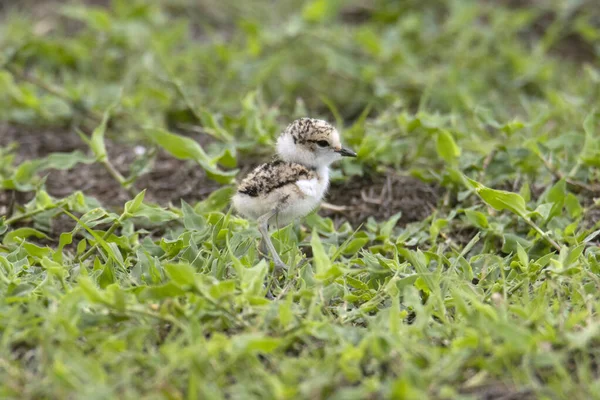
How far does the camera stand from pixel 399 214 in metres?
4.83

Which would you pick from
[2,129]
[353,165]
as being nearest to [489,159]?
[353,165]

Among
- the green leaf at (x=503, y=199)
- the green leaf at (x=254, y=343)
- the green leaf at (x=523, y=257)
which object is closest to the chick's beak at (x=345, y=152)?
the green leaf at (x=503, y=199)

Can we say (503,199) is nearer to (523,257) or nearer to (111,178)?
(523,257)

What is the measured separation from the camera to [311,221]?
A: 187 inches

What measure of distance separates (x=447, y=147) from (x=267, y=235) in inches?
52.9

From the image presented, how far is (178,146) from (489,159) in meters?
1.80

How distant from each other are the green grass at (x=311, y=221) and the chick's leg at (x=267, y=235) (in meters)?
0.06

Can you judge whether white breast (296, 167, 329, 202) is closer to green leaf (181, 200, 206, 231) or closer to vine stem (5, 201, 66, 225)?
green leaf (181, 200, 206, 231)

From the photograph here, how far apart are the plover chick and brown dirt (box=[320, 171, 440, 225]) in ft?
1.52

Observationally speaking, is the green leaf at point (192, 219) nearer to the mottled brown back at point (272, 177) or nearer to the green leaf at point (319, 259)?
the mottled brown back at point (272, 177)

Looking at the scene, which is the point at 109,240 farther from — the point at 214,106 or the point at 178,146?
the point at 214,106

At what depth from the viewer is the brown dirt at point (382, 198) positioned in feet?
17.1

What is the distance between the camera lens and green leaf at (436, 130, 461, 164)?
5094 millimetres

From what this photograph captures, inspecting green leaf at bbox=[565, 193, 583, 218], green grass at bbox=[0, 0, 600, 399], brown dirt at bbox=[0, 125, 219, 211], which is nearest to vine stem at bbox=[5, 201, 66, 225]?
green grass at bbox=[0, 0, 600, 399]
